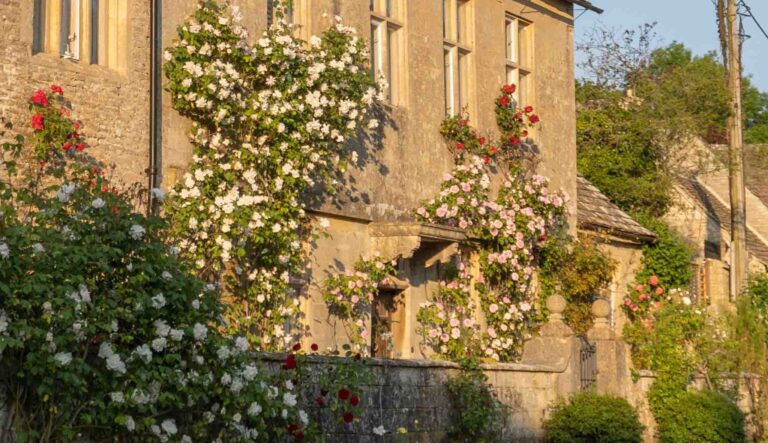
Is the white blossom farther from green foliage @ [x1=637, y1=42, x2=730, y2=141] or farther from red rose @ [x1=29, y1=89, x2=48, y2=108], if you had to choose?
green foliage @ [x1=637, y1=42, x2=730, y2=141]

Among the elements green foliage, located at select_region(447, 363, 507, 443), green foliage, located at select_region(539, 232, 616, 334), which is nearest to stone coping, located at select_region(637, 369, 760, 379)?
green foliage, located at select_region(539, 232, 616, 334)

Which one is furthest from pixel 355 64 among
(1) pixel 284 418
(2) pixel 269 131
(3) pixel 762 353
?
(3) pixel 762 353

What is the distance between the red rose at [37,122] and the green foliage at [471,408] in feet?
15.7

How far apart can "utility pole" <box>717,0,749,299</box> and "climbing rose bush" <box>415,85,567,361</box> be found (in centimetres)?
605

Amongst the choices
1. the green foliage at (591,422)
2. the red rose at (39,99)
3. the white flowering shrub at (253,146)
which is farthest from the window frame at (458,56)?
the red rose at (39,99)

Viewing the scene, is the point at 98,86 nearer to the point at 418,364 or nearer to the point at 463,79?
the point at 418,364

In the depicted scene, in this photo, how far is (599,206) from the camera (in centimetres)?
2366

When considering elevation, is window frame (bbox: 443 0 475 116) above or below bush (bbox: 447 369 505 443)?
above

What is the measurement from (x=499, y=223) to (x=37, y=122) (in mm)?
7612

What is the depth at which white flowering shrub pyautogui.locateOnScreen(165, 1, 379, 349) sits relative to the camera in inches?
564

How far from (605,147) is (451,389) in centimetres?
1205

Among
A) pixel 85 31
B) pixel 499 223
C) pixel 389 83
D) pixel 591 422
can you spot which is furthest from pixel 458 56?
pixel 85 31

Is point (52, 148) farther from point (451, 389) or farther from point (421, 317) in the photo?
point (421, 317)

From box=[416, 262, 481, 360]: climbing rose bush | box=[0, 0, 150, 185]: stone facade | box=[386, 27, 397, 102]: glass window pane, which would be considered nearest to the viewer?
box=[0, 0, 150, 185]: stone facade
